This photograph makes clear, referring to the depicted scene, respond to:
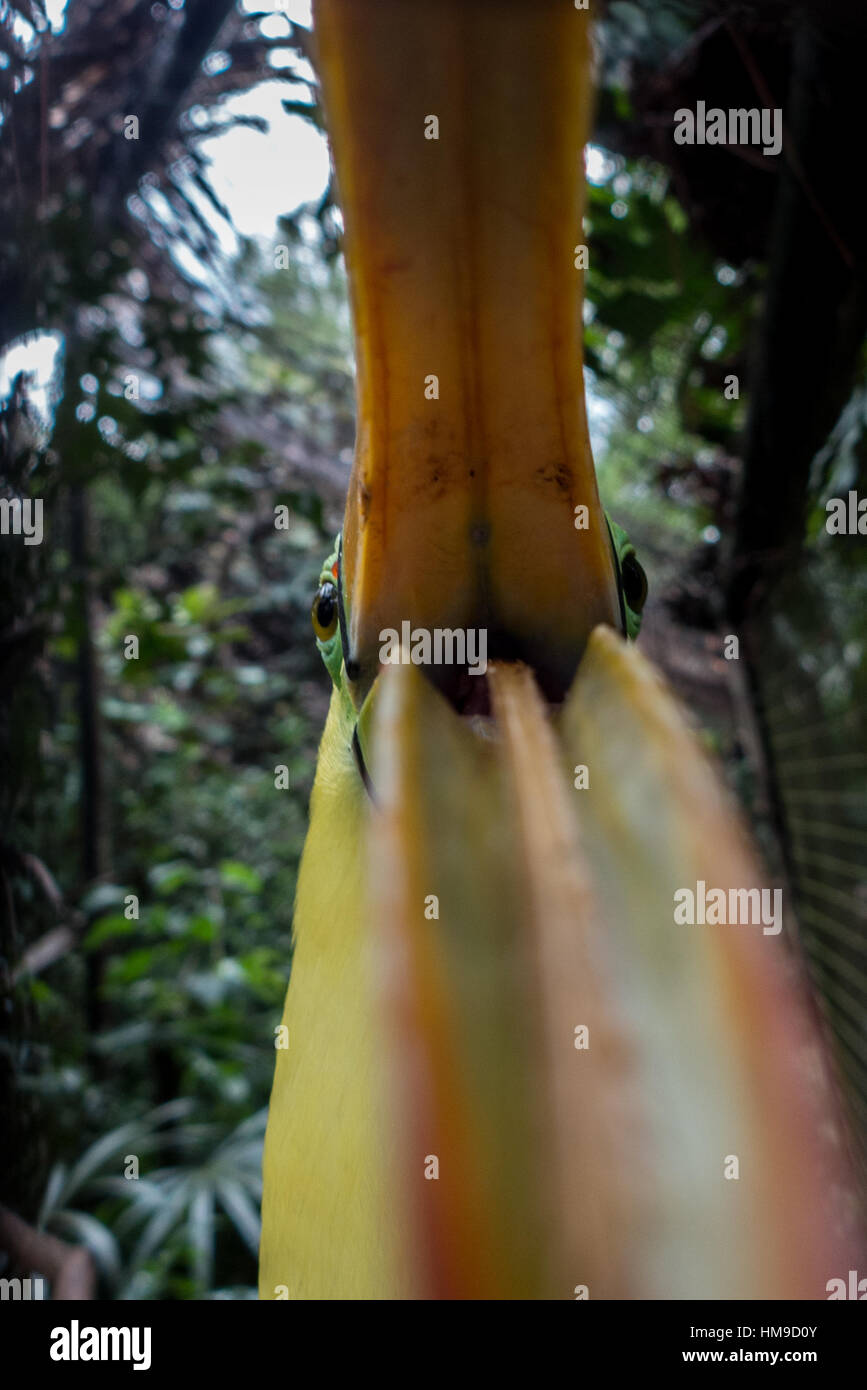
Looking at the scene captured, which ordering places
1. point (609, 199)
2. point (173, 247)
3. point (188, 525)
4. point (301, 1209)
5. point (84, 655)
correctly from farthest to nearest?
point (188, 525) < point (84, 655) < point (173, 247) < point (609, 199) < point (301, 1209)

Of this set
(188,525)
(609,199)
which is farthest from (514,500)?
(188,525)

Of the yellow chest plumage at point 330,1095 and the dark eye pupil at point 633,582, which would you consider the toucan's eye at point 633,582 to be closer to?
the dark eye pupil at point 633,582

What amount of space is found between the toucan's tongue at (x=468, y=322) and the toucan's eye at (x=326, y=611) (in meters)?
0.04

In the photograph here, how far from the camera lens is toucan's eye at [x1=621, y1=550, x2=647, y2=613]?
0.39m

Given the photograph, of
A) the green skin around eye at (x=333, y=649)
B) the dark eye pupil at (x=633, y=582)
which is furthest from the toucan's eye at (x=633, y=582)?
the green skin around eye at (x=333, y=649)

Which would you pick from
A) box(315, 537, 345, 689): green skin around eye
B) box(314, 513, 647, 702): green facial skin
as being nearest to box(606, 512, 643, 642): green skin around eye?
box(314, 513, 647, 702): green facial skin

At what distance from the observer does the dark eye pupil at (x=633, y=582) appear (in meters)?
0.39

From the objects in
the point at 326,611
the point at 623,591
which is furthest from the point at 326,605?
the point at 623,591

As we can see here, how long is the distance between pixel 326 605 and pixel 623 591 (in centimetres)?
13

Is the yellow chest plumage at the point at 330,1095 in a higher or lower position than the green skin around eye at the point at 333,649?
lower

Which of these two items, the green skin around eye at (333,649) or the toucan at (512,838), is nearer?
the toucan at (512,838)

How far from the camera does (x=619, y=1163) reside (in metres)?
0.28

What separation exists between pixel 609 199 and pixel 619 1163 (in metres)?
1.23
